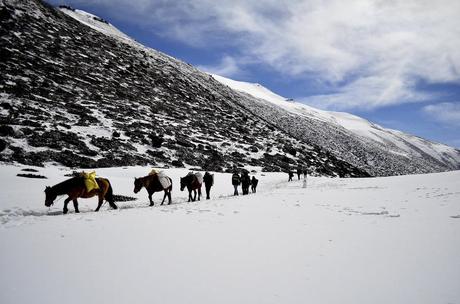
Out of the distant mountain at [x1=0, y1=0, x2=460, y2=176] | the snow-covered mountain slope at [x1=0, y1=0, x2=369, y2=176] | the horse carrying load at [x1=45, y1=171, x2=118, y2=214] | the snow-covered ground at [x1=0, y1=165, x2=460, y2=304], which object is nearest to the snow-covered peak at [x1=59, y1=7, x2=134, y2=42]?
the distant mountain at [x1=0, y1=0, x2=460, y2=176]

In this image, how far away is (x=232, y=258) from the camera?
6.22 m

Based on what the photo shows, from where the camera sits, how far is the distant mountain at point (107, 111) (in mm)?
31766

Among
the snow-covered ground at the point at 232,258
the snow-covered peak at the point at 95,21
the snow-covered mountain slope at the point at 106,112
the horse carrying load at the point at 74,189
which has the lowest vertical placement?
the snow-covered ground at the point at 232,258

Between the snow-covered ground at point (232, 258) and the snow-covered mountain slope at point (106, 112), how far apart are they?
21.5m

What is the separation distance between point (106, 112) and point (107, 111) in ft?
1.98

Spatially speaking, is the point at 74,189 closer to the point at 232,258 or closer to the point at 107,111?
the point at 232,258

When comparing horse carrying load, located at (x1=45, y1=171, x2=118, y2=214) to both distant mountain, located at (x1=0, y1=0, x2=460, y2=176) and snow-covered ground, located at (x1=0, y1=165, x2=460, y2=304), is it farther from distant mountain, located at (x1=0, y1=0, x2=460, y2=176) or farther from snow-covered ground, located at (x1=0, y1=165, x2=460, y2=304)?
distant mountain, located at (x1=0, y1=0, x2=460, y2=176)

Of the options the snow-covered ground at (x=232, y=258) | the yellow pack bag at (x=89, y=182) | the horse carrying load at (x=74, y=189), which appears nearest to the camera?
the snow-covered ground at (x=232, y=258)

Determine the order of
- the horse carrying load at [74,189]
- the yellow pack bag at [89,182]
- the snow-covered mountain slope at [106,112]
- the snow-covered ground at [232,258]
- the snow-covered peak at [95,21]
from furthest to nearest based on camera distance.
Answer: the snow-covered peak at [95,21]
the snow-covered mountain slope at [106,112]
the yellow pack bag at [89,182]
the horse carrying load at [74,189]
the snow-covered ground at [232,258]

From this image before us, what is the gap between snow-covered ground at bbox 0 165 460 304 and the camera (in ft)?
15.6

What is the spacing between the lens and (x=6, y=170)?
18094mm

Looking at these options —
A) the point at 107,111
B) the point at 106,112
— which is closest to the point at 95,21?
the point at 107,111

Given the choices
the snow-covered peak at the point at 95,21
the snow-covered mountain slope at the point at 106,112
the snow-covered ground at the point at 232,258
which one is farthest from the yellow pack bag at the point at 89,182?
the snow-covered peak at the point at 95,21

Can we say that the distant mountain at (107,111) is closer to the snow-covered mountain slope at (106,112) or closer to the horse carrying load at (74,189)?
the snow-covered mountain slope at (106,112)
